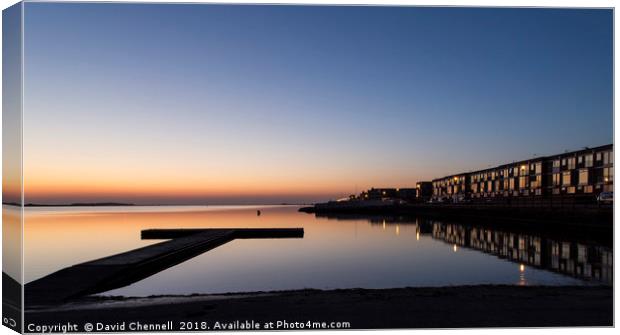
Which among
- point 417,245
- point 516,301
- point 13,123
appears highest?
point 13,123

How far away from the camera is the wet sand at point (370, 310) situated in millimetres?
10250

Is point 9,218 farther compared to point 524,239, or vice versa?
point 524,239

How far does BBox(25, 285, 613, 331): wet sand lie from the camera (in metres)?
10.2

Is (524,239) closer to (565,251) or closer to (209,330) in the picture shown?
(565,251)

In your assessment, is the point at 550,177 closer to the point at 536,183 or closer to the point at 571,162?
Result: the point at 536,183

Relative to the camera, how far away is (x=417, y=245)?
4153cm

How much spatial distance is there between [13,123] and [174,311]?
5066 mm

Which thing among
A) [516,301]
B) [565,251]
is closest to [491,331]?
[516,301]

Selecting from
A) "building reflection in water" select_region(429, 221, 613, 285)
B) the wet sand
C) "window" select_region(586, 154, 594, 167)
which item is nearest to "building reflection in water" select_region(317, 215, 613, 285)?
"building reflection in water" select_region(429, 221, 613, 285)

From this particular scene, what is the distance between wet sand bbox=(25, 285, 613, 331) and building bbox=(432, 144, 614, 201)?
65.3 m

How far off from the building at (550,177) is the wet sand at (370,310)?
65.3m

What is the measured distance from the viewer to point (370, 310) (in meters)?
11.3

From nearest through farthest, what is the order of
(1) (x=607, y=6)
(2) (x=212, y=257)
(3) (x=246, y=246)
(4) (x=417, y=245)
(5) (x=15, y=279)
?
(5) (x=15, y=279)
(1) (x=607, y=6)
(2) (x=212, y=257)
(3) (x=246, y=246)
(4) (x=417, y=245)

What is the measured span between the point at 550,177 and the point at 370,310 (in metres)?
99.3
